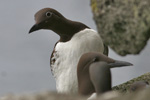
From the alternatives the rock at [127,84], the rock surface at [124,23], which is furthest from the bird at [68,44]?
the rock surface at [124,23]

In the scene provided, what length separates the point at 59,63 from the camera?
8344 mm

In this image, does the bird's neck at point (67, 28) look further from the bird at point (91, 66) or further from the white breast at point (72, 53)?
the bird at point (91, 66)

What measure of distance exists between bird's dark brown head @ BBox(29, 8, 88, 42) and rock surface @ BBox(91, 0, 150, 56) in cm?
217

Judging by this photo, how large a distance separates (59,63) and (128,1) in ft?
10.9

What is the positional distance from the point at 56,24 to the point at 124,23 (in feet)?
9.23

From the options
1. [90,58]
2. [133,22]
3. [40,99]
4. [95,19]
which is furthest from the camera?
[90,58]

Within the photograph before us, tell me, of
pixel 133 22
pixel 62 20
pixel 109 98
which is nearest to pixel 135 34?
pixel 133 22

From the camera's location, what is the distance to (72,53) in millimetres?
8086

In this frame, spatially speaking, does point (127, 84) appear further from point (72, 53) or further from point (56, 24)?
point (56, 24)

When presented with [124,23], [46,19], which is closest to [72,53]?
[46,19]

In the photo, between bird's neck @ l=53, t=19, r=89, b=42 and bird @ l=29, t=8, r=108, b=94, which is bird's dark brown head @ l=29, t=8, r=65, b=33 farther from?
bird's neck @ l=53, t=19, r=89, b=42

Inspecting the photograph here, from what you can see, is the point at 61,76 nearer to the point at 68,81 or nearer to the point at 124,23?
the point at 68,81

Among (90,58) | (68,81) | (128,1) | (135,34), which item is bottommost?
(68,81)

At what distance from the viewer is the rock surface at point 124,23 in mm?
5211
